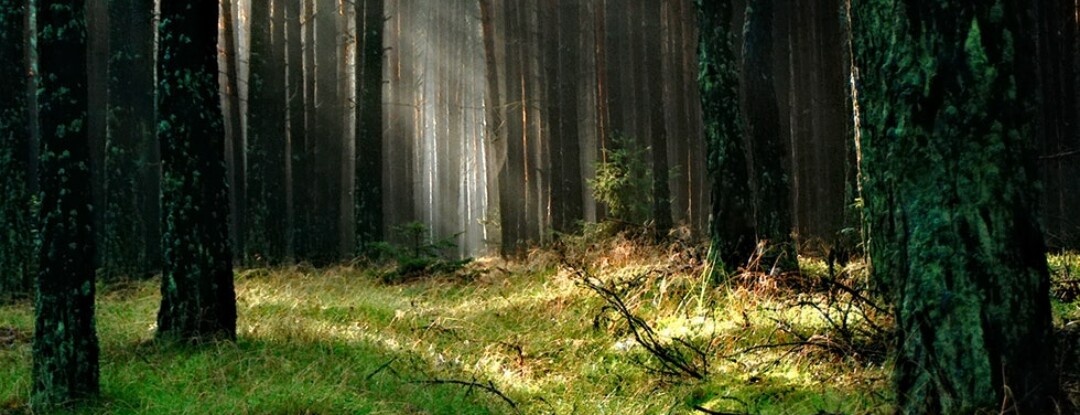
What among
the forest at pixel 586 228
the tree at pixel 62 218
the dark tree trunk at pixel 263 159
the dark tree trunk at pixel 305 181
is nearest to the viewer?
the forest at pixel 586 228

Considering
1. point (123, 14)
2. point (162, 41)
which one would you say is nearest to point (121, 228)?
point (123, 14)

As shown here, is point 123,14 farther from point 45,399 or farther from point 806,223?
point 806,223

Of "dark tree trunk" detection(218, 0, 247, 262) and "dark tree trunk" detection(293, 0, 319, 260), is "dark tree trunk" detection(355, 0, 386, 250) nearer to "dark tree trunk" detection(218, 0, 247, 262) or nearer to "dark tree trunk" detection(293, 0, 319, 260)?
"dark tree trunk" detection(293, 0, 319, 260)

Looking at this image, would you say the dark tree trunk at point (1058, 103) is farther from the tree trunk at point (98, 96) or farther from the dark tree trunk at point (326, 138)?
the tree trunk at point (98, 96)

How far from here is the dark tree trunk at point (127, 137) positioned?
49.6 feet

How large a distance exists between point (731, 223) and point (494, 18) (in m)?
15.9

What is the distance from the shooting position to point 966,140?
13.6 ft

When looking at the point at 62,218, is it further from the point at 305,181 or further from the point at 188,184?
the point at 305,181

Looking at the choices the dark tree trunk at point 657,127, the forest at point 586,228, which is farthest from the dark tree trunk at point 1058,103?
the dark tree trunk at point 657,127

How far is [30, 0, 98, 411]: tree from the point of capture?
21.6 ft

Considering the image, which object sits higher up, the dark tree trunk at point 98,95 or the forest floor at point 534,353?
the dark tree trunk at point 98,95

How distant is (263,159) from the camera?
60.4 feet

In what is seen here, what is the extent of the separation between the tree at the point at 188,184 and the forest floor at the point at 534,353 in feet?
1.11

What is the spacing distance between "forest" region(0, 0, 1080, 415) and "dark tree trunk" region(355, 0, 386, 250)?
2.5 inches
